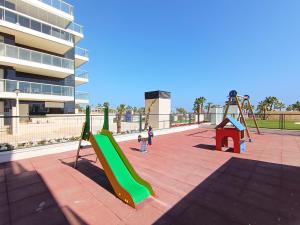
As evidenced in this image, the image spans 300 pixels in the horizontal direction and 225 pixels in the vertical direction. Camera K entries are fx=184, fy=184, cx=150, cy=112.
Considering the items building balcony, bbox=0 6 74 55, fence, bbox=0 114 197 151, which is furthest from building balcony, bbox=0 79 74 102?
building balcony, bbox=0 6 74 55

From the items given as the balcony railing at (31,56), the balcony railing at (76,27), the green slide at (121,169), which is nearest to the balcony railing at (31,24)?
the balcony railing at (76,27)

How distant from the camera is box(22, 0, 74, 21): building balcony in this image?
20723 mm

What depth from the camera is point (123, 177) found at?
13.4 feet

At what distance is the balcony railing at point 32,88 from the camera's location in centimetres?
1656

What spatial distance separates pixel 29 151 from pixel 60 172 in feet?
8.52

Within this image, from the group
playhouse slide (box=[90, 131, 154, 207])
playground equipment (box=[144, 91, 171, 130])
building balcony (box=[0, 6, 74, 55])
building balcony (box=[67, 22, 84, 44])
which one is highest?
building balcony (box=[67, 22, 84, 44])

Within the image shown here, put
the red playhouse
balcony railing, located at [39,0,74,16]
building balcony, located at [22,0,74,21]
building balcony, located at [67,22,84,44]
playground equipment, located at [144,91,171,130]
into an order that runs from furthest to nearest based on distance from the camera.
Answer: building balcony, located at [67,22,84,44]
balcony railing, located at [39,0,74,16]
building balcony, located at [22,0,74,21]
playground equipment, located at [144,91,171,130]
the red playhouse

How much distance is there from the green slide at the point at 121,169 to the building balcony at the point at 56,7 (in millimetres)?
22888

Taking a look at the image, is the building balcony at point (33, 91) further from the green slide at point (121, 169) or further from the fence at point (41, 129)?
the green slide at point (121, 169)

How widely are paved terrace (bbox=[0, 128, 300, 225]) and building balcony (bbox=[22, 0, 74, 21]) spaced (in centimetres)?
2137

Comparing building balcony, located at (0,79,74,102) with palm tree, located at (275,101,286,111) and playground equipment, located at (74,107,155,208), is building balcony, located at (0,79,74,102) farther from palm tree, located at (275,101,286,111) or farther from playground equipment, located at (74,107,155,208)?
palm tree, located at (275,101,286,111)

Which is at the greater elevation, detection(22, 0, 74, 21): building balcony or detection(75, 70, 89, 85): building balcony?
detection(22, 0, 74, 21): building balcony

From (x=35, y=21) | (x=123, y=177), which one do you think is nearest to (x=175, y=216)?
(x=123, y=177)

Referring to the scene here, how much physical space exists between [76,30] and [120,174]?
86.0ft
